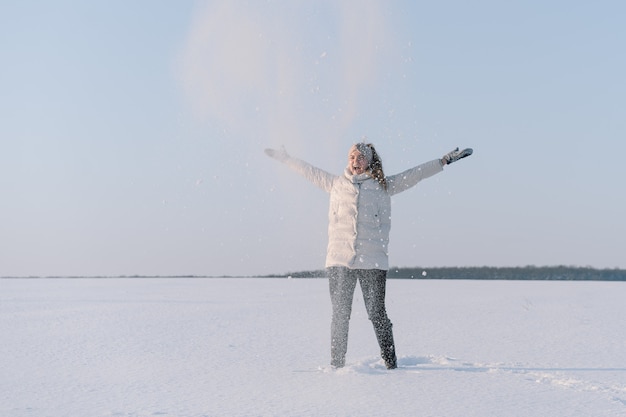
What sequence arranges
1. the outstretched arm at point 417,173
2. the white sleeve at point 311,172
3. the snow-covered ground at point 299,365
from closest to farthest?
1. the snow-covered ground at point 299,365
2. the outstretched arm at point 417,173
3. the white sleeve at point 311,172

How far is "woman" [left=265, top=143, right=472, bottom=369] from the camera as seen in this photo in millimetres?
5297

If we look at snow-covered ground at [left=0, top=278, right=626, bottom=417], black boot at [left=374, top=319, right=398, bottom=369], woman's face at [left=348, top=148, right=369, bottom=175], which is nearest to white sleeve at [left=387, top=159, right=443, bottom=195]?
woman's face at [left=348, top=148, right=369, bottom=175]

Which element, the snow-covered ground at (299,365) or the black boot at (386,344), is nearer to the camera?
the snow-covered ground at (299,365)

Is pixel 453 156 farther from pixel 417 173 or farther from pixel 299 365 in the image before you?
pixel 299 365

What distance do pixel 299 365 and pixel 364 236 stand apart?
1209mm

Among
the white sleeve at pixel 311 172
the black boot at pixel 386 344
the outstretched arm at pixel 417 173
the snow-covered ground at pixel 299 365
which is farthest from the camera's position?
the white sleeve at pixel 311 172

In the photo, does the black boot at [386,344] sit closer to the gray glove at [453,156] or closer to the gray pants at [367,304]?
the gray pants at [367,304]

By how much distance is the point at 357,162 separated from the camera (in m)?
5.38

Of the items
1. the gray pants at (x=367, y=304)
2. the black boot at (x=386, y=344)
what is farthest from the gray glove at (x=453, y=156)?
the black boot at (x=386, y=344)

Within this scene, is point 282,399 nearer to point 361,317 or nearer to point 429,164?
point 429,164

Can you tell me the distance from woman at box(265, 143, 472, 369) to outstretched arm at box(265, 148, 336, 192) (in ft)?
0.52

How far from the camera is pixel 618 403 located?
4.16 m

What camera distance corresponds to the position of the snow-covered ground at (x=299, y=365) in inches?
159

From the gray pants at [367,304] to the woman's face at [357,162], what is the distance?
81 cm
